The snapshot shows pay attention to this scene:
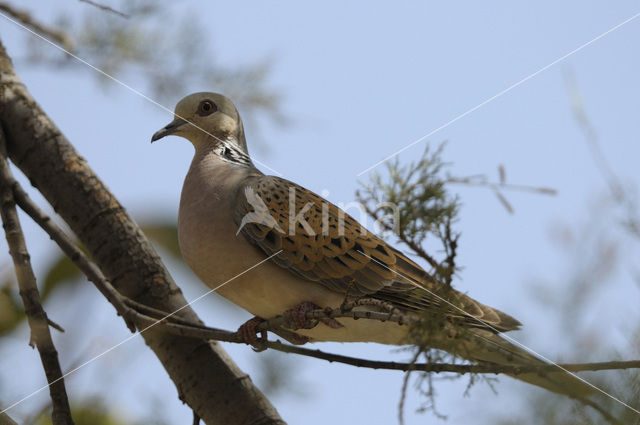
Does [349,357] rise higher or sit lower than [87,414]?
lower

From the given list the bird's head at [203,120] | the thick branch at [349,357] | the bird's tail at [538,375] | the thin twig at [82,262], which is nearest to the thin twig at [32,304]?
the thin twig at [82,262]

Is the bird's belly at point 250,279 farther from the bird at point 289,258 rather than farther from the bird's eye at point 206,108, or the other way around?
the bird's eye at point 206,108

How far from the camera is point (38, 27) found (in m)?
1.50

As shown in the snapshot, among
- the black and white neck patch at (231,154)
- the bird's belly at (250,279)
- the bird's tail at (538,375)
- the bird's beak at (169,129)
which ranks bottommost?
the bird's tail at (538,375)

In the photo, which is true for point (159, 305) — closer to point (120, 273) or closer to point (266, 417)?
point (120, 273)

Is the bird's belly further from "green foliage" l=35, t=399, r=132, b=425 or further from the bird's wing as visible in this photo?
"green foliage" l=35, t=399, r=132, b=425

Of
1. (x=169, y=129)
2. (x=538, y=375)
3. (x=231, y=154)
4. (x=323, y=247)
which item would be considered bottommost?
(x=538, y=375)

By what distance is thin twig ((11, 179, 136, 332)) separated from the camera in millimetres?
2539

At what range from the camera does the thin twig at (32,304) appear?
2.25 metres

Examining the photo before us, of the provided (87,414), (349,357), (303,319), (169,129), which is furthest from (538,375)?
(169,129)

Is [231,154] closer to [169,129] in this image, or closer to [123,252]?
[169,129]

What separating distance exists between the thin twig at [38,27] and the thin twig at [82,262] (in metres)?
1.08

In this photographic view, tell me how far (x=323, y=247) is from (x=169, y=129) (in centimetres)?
89

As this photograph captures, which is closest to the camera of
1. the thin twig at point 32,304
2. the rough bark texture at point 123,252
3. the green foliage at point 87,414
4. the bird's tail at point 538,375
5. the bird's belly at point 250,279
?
the bird's tail at point 538,375
